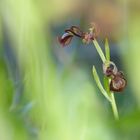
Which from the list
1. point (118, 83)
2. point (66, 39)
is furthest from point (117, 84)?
point (66, 39)

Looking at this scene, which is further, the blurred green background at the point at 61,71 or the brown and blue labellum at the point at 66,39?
the brown and blue labellum at the point at 66,39

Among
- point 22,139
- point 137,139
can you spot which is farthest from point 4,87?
point 137,139

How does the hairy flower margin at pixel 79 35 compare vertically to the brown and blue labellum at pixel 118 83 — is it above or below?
above

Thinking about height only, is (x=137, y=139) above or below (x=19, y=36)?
below

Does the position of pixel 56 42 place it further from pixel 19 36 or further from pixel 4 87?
pixel 4 87

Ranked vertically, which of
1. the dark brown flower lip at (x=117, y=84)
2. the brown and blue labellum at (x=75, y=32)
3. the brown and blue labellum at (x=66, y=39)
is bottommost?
the dark brown flower lip at (x=117, y=84)

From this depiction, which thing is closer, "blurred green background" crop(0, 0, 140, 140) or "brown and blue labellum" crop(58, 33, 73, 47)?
"blurred green background" crop(0, 0, 140, 140)

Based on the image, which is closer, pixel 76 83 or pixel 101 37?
pixel 76 83

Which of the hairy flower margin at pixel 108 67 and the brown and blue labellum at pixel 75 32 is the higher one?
the brown and blue labellum at pixel 75 32
